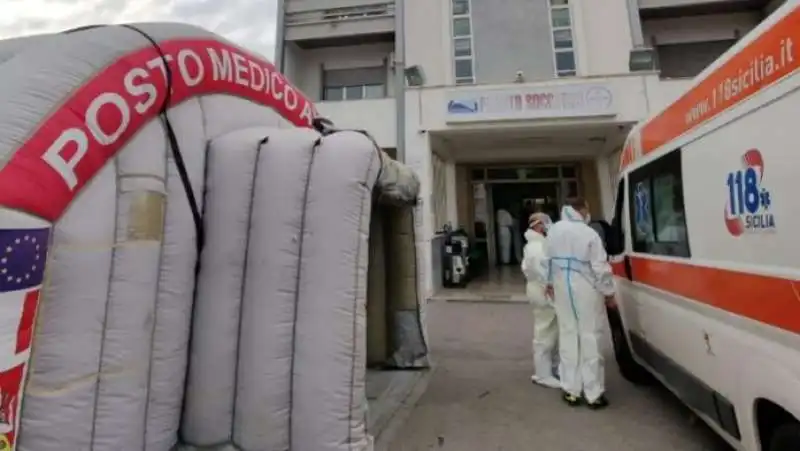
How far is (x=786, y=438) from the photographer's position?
6.50 feet

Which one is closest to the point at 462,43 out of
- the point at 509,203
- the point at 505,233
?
the point at 509,203

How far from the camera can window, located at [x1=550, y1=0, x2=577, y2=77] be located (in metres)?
12.2

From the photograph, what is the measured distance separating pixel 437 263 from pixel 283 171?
7828mm

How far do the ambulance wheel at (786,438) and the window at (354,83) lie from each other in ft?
46.0

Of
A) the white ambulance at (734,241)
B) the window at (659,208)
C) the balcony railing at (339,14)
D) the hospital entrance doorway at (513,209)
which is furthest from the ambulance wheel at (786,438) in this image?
the balcony railing at (339,14)

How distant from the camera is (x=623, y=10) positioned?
39.5 ft

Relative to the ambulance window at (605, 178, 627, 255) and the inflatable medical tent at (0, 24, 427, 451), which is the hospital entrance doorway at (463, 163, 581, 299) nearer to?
the ambulance window at (605, 178, 627, 255)

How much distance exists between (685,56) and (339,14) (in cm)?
1002

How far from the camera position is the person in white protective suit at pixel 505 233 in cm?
1390

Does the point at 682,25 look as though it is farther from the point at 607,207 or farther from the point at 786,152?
the point at 786,152

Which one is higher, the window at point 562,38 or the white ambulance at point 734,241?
the window at point 562,38

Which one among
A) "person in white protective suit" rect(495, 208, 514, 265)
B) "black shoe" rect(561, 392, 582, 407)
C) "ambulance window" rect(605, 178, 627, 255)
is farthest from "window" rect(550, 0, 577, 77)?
"black shoe" rect(561, 392, 582, 407)

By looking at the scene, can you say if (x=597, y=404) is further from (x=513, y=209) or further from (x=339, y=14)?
(x=339, y=14)

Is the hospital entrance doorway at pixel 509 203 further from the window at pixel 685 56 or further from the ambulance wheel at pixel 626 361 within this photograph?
the ambulance wheel at pixel 626 361
